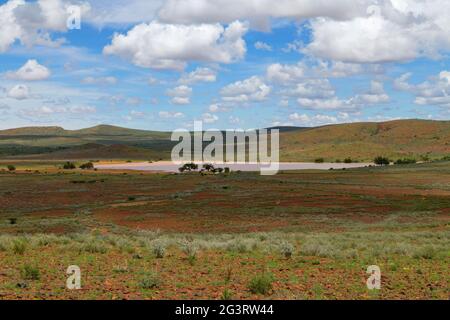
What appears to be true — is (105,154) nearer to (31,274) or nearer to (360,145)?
(360,145)

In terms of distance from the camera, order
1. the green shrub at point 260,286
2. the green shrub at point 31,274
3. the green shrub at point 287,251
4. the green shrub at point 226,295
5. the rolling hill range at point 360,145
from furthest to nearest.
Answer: the rolling hill range at point 360,145
the green shrub at point 287,251
the green shrub at point 31,274
the green shrub at point 260,286
the green shrub at point 226,295

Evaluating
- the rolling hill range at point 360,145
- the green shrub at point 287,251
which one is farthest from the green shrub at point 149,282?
the rolling hill range at point 360,145

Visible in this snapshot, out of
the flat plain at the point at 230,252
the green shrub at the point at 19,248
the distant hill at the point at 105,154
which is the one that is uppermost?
the distant hill at the point at 105,154

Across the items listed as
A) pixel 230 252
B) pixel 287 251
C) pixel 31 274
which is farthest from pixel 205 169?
pixel 31 274

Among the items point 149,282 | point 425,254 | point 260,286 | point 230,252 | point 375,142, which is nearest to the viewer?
point 260,286

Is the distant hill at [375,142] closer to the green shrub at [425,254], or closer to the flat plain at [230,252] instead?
the flat plain at [230,252]

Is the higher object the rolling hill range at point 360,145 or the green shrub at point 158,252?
the rolling hill range at point 360,145

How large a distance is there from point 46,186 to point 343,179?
42694mm

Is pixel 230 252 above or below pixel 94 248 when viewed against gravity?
below

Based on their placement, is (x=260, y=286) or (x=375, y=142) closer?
(x=260, y=286)

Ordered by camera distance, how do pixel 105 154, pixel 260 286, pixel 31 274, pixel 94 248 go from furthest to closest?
1. pixel 105 154
2. pixel 94 248
3. pixel 31 274
4. pixel 260 286

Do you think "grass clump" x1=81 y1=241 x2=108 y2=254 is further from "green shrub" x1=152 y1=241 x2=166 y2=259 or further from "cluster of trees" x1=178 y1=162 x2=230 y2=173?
"cluster of trees" x1=178 y1=162 x2=230 y2=173

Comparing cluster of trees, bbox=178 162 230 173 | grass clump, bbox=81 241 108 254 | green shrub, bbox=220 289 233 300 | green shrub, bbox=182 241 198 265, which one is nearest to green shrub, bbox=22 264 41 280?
green shrub, bbox=182 241 198 265

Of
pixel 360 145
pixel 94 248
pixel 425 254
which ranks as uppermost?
pixel 360 145
